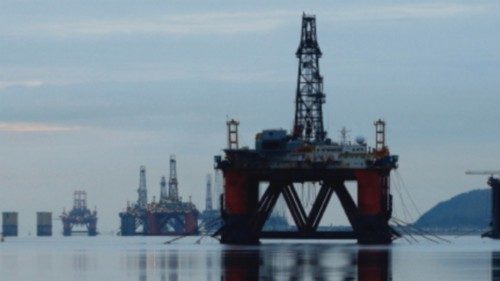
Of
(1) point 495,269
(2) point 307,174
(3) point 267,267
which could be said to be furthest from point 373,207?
(1) point 495,269

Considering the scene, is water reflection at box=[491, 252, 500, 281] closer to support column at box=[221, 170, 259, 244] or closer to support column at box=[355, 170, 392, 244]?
support column at box=[355, 170, 392, 244]

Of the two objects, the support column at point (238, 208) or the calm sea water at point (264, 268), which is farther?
the support column at point (238, 208)

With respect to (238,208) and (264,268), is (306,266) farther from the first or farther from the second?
(238,208)

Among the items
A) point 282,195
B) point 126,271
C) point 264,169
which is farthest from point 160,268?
point 282,195

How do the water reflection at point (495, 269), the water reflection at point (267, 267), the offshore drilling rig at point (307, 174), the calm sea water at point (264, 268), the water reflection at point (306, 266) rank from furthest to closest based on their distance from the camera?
the offshore drilling rig at point (307, 174), the calm sea water at point (264, 268), the water reflection at point (267, 267), the water reflection at point (306, 266), the water reflection at point (495, 269)

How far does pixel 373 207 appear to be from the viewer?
128750 millimetres

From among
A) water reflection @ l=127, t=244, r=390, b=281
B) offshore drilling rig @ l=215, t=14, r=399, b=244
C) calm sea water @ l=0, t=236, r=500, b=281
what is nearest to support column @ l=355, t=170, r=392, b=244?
offshore drilling rig @ l=215, t=14, r=399, b=244

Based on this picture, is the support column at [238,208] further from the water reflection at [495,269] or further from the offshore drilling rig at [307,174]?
the water reflection at [495,269]

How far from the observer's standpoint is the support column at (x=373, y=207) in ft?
420

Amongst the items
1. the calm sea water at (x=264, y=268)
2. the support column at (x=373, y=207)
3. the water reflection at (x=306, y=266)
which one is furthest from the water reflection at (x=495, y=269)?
the support column at (x=373, y=207)

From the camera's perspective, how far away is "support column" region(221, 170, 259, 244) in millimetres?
130625

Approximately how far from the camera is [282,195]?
136375mm

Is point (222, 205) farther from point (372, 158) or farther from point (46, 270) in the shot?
point (46, 270)

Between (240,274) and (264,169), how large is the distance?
52.3 meters
